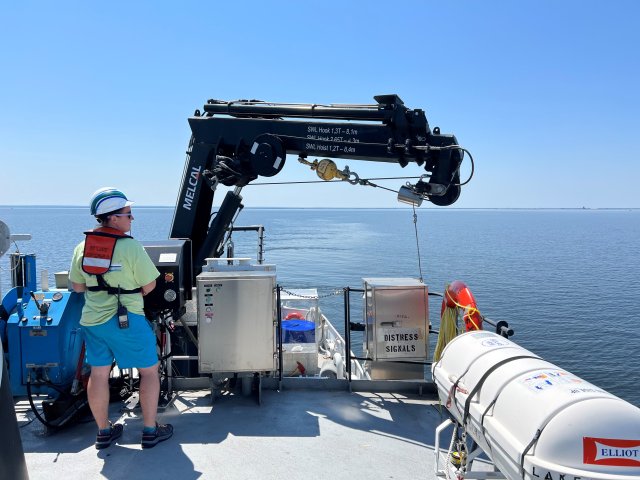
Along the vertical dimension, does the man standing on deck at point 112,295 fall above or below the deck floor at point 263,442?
above

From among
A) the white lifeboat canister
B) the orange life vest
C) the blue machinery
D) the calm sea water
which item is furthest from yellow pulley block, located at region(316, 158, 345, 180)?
the calm sea water

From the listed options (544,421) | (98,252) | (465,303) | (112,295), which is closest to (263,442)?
(112,295)

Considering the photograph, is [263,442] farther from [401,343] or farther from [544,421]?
[544,421]

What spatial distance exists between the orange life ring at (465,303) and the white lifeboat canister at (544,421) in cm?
125

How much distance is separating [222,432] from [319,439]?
0.86m

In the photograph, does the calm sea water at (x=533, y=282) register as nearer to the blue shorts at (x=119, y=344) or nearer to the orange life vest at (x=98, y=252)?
the orange life vest at (x=98, y=252)

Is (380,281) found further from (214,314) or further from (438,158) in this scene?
(214,314)

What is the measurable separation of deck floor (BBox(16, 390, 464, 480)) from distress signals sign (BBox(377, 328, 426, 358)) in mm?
531

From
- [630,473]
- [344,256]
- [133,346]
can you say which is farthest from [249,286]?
[344,256]

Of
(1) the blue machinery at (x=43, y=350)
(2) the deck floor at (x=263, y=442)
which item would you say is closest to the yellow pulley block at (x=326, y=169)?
(2) the deck floor at (x=263, y=442)

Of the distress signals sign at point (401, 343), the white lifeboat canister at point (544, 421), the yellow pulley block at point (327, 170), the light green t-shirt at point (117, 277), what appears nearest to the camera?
the white lifeboat canister at point (544, 421)

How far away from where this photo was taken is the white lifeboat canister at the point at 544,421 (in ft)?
7.56

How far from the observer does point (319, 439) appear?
4285mm

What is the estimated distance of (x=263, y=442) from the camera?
4.21m
